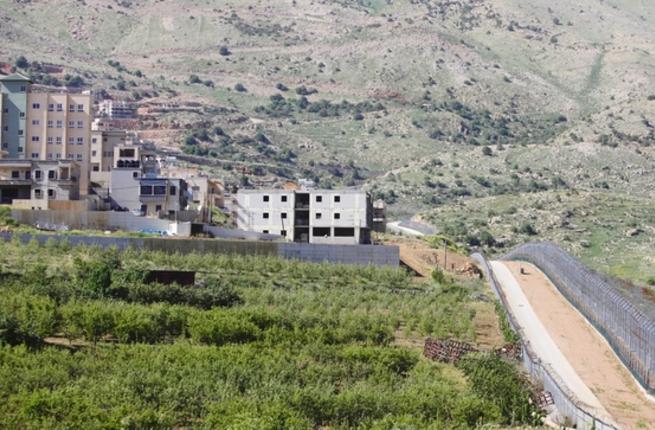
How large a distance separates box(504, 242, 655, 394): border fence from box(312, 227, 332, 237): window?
13.1 metres

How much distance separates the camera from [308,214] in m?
78.1

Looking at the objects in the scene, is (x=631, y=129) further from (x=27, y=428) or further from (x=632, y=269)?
(x=27, y=428)

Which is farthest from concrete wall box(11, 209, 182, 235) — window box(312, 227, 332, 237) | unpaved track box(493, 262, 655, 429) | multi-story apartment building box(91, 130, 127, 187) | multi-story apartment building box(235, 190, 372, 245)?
unpaved track box(493, 262, 655, 429)

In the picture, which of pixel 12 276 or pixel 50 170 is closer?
pixel 12 276

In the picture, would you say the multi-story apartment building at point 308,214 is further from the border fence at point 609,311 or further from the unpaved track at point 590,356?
the unpaved track at point 590,356

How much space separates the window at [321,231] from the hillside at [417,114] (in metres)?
22.7

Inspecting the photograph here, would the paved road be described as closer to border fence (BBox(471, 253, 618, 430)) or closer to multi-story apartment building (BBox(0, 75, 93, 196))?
border fence (BBox(471, 253, 618, 430))

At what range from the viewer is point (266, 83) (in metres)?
184

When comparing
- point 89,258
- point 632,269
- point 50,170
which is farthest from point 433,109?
point 89,258

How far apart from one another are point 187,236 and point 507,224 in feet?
152

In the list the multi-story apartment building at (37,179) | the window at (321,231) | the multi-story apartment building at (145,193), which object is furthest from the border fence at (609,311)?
the multi-story apartment building at (37,179)

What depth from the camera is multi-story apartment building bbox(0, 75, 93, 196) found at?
267ft

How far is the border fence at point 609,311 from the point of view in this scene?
42.6 meters

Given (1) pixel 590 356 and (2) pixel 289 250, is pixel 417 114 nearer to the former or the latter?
(2) pixel 289 250
